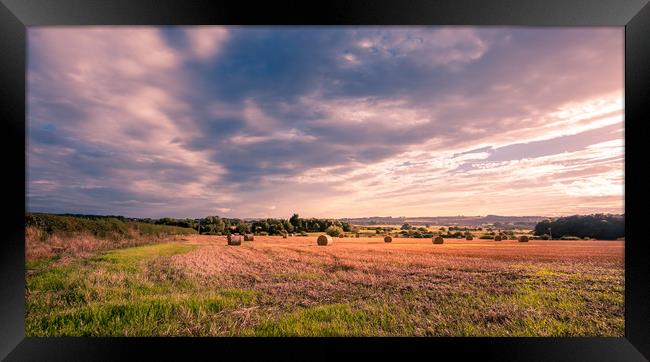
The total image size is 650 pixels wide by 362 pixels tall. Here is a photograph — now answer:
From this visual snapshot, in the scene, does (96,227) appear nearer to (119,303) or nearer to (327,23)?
(119,303)

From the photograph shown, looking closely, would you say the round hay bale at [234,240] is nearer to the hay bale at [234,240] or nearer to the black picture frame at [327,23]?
the hay bale at [234,240]

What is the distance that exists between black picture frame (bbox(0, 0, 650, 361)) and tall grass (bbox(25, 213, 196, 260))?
371 cm

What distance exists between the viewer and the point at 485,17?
287 cm

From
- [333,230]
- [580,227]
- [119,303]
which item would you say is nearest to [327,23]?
[119,303]

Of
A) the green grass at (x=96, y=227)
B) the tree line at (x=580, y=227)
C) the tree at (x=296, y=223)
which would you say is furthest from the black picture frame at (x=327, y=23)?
the tree at (x=296, y=223)

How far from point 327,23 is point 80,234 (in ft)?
27.3

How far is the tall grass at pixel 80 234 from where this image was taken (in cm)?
654

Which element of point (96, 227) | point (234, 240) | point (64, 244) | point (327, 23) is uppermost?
point (327, 23)

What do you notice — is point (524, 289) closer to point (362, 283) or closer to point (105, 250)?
point (362, 283)

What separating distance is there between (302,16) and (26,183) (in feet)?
9.46

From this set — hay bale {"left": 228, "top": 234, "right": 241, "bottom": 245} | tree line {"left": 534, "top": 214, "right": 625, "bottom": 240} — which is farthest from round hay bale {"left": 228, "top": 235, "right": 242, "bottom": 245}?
tree line {"left": 534, "top": 214, "right": 625, "bottom": 240}

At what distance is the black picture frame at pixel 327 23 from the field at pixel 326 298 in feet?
0.72

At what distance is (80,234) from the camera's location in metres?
8.09

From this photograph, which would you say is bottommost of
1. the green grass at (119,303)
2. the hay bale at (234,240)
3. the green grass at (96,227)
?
the hay bale at (234,240)
